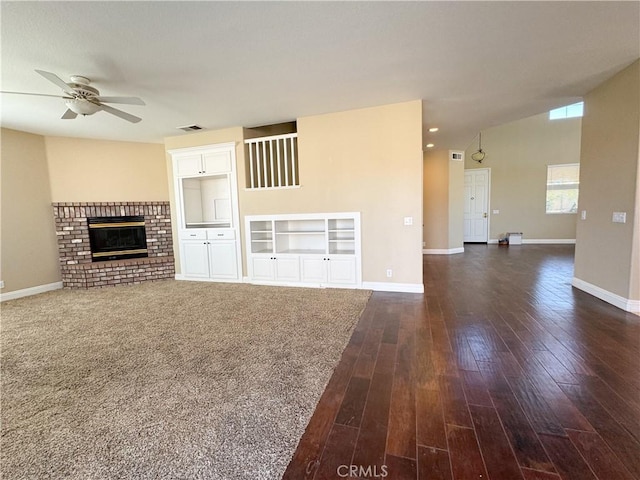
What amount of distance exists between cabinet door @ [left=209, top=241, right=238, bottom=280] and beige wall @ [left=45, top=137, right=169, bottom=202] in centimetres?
177

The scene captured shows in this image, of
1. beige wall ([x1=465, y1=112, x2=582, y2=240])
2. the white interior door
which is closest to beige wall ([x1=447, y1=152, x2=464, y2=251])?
the white interior door

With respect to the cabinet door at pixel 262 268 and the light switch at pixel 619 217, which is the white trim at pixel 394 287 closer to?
the cabinet door at pixel 262 268

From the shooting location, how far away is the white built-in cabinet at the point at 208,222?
5180 mm

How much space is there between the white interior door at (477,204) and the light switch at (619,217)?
5961 mm

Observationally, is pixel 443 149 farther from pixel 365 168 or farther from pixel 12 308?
pixel 12 308

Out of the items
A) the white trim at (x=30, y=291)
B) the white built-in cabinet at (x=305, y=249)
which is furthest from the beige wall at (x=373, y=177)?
the white trim at (x=30, y=291)

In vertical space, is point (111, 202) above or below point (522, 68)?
below

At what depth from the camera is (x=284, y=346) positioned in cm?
264

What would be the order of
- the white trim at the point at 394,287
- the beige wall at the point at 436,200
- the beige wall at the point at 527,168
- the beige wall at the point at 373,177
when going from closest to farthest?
the beige wall at the point at 373,177 → the white trim at the point at 394,287 → the beige wall at the point at 436,200 → the beige wall at the point at 527,168

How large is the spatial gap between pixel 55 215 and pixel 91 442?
537 centimetres

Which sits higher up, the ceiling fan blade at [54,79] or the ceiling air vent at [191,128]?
the ceiling air vent at [191,128]

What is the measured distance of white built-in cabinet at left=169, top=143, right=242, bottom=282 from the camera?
204 inches

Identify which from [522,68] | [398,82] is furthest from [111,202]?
[522,68]

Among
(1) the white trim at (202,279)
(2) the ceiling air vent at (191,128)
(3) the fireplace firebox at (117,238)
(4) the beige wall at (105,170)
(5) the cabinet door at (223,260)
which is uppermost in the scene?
(2) the ceiling air vent at (191,128)
